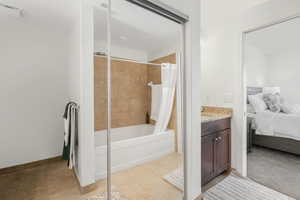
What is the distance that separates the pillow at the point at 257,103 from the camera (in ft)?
10.7

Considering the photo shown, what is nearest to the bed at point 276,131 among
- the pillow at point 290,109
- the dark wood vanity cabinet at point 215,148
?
the pillow at point 290,109

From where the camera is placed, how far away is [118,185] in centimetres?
142

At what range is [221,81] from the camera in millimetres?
2387

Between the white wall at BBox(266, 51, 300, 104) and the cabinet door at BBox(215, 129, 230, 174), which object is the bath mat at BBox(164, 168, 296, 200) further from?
the white wall at BBox(266, 51, 300, 104)

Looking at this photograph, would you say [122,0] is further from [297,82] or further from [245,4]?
[297,82]

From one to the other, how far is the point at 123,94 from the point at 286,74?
4180mm

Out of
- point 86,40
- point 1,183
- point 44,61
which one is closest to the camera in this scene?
point 86,40

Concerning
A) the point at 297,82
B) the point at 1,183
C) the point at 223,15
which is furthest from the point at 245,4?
the point at 1,183

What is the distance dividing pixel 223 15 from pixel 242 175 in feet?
8.48

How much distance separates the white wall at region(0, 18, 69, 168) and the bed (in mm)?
3894

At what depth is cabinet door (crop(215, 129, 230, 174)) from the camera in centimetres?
199

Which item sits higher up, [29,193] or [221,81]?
[221,81]

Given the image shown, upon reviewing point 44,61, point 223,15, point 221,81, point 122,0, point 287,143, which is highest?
point 223,15

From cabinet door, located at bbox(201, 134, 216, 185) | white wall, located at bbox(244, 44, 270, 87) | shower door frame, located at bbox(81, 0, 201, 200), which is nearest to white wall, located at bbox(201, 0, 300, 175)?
cabinet door, located at bbox(201, 134, 216, 185)
